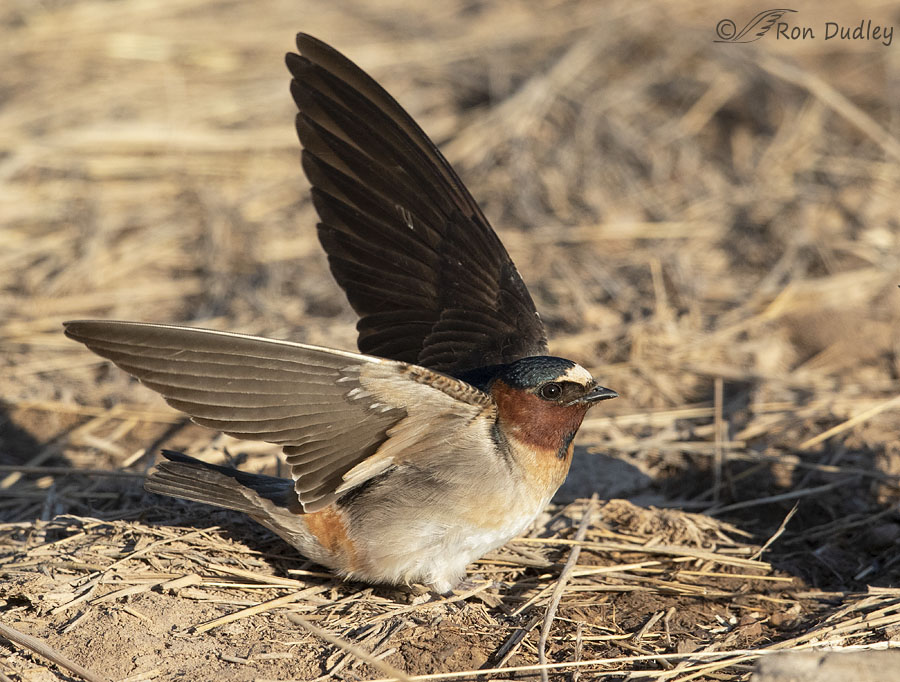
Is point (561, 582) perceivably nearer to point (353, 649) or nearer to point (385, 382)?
point (353, 649)

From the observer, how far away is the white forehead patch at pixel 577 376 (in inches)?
143

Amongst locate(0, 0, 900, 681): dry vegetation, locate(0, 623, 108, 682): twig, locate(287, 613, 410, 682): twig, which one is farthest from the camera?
locate(0, 0, 900, 681): dry vegetation

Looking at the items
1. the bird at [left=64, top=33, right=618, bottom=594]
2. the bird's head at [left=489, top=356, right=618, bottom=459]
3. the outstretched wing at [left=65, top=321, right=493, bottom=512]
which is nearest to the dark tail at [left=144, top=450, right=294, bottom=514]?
the bird at [left=64, top=33, right=618, bottom=594]

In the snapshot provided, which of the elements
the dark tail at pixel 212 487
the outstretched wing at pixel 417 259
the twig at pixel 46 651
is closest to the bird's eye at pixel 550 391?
the outstretched wing at pixel 417 259

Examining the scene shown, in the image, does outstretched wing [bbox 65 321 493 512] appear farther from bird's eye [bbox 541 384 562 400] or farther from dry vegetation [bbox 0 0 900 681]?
dry vegetation [bbox 0 0 900 681]

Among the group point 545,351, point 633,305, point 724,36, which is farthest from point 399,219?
point 724,36

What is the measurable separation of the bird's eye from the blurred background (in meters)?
1.27

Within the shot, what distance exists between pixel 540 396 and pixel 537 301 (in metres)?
2.75

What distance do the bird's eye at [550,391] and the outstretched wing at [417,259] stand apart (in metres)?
0.51

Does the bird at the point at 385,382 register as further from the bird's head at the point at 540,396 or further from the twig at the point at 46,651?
the twig at the point at 46,651

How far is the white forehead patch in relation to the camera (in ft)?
11.9

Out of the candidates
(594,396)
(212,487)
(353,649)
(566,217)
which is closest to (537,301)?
(566,217)

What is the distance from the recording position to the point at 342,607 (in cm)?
367

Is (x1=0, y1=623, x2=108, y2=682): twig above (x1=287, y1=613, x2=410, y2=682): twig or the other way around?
above
